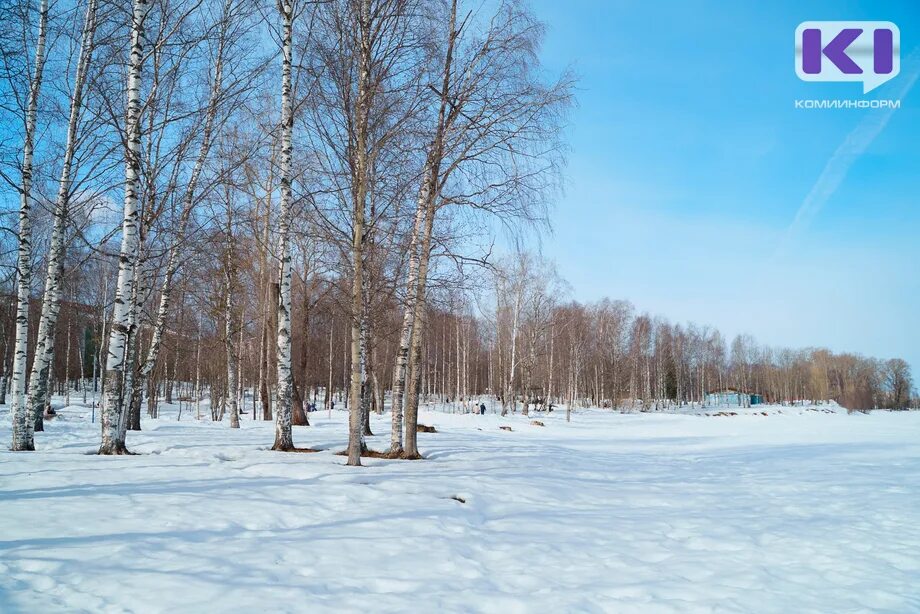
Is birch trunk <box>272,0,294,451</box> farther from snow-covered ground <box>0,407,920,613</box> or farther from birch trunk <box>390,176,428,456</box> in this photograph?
birch trunk <box>390,176,428,456</box>

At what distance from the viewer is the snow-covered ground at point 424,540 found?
386 centimetres

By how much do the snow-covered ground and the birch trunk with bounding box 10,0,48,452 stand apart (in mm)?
2287

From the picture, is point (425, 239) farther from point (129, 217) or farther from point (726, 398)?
point (726, 398)

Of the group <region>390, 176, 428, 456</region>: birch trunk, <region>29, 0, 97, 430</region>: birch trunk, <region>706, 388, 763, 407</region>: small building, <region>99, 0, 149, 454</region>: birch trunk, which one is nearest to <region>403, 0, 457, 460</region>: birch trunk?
<region>390, 176, 428, 456</region>: birch trunk

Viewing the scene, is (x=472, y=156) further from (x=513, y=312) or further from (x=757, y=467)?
(x=513, y=312)

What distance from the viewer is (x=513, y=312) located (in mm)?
39188

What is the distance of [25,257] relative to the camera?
10664 mm

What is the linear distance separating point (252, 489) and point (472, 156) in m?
7.00

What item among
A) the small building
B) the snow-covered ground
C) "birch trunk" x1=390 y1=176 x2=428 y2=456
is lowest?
the small building

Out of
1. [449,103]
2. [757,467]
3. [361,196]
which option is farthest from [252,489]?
[757,467]

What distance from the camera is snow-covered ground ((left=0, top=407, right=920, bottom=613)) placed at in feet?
12.7

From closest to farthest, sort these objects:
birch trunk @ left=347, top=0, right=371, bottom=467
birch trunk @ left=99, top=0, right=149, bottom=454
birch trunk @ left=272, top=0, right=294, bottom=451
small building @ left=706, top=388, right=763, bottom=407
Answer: birch trunk @ left=99, top=0, right=149, bottom=454, birch trunk @ left=347, top=0, right=371, bottom=467, birch trunk @ left=272, top=0, right=294, bottom=451, small building @ left=706, top=388, right=763, bottom=407

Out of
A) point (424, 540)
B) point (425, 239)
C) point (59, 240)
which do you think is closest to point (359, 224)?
point (425, 239)

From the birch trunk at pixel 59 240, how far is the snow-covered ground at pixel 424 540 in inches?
130
